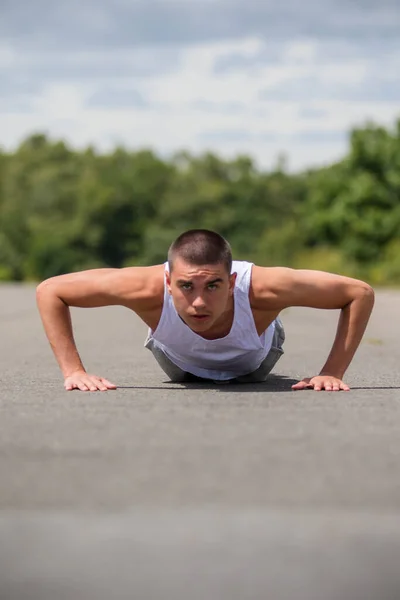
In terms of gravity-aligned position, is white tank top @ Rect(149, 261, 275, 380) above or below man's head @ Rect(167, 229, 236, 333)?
below

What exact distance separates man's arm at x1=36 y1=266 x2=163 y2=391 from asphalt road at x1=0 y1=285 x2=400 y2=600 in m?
0.22

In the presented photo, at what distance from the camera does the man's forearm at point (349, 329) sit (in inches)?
258

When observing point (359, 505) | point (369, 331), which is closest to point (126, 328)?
point (369, 331)

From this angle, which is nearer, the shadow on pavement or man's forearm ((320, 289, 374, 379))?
man's forearm ((320, 289, 374, 379))

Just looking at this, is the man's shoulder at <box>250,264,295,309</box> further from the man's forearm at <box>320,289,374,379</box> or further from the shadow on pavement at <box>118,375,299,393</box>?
the shadow on pavement at <box>118,375,299,393</box>

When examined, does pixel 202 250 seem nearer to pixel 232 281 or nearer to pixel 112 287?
pixel 232 281

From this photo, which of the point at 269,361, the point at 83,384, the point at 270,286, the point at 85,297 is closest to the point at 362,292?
the point at 270,286

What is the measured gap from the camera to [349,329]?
6.59m

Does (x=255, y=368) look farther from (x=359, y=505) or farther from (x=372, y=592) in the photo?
(x=372, y=592)

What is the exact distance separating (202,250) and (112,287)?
0.62 meters

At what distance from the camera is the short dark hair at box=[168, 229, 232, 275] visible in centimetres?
597

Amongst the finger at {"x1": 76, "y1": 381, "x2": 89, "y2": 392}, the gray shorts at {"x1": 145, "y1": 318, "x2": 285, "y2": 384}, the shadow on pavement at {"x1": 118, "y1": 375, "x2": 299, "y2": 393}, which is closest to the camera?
the finger at {"x1": 76, "y1": 381, "x2": 89, "y2": 392}

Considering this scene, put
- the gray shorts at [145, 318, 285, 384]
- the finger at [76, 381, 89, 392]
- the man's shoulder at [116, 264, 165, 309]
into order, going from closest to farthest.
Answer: the man's shoulder at [116, 264, 165, 309] < the finger at [76, 381, 89, 392] < the gray shorts at [145, 318, 285, 384]

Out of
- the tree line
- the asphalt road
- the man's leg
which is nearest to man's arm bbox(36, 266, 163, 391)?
the asphalt road
